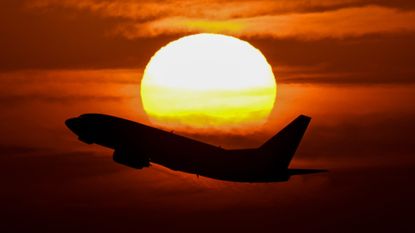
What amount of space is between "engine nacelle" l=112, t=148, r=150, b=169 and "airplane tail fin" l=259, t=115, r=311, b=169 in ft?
72.0

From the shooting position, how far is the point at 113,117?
110500 mm

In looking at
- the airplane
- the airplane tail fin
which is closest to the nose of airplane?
the airplane

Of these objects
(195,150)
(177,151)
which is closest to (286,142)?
(195,150)

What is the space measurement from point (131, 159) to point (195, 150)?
1242 centimetres

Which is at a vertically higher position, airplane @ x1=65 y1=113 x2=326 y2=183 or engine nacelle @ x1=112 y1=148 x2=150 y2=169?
airplane @ x1=65 y1=113 x2=326 y2=183

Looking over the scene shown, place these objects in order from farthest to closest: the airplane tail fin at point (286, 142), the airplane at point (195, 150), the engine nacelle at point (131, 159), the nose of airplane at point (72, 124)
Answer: the nose of airplane at point (72, 124), the airplane tail fin at point (286, 142), the airplane at point (195, 150), the engine nacelle at point (131, 159)

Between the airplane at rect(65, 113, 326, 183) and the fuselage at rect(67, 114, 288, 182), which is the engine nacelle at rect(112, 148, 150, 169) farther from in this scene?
the fuselage at rect(67, 114, 288, 182)

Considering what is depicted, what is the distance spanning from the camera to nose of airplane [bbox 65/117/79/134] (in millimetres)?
112500

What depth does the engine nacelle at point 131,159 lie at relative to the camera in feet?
336

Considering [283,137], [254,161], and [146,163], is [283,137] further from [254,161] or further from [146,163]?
[146,163]

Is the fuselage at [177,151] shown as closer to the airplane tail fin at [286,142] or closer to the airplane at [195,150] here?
the airplane at [195,150]

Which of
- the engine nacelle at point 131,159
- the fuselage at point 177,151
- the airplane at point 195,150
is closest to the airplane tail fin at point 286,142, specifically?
the airplane at point 195,150

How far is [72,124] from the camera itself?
113750mm

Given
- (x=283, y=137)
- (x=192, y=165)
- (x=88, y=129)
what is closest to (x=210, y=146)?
(x=192, y=165)
